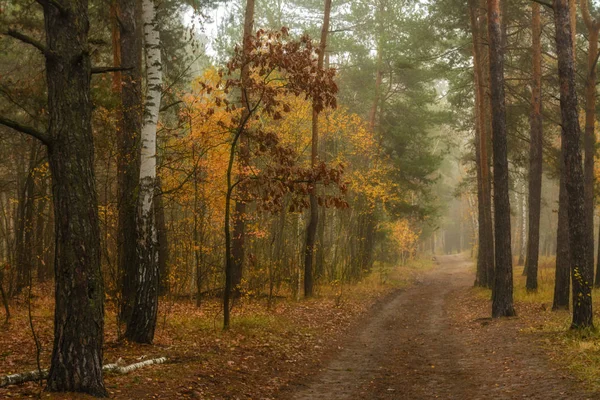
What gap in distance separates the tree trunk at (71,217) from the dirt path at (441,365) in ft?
10.7

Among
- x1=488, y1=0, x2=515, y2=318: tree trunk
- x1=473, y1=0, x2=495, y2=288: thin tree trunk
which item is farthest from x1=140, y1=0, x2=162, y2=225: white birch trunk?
x1=473, y1=0, x2=495, y2=288: thin tree trunk

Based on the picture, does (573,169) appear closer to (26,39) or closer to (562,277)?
(562,277)

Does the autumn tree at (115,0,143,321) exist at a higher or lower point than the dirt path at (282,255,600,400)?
higher

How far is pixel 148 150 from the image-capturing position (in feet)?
30.0

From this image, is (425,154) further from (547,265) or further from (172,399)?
(172,399)

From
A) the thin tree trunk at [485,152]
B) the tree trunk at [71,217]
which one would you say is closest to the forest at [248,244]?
the tree trunk at [71,217]

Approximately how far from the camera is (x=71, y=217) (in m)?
5.91

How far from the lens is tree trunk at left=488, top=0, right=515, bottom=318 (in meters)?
14.4

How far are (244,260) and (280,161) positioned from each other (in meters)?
8.80

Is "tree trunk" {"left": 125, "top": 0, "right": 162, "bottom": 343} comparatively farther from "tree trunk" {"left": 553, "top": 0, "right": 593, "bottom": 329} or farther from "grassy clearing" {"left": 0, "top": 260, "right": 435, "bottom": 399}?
"tree trunk" {"left": 553, "top": 0, "right": 593, "bottom": 329}

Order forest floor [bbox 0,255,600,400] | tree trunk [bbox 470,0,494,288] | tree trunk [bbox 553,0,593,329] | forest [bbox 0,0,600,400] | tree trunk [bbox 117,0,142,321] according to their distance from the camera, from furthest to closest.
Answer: tree trunk [bbox 470,0,494,288], tree trunk [bbox 553,0,593,329], tree trunk [bbox 117,0,142,321], forest floor [bbox 0,255,600,400], forest [bbox 0,0,600,400]

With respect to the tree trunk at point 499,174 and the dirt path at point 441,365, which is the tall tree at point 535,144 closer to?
the tree trunk at point 499,174

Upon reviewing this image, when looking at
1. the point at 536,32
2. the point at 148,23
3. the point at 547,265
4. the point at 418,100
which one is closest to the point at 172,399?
the point at 148,23

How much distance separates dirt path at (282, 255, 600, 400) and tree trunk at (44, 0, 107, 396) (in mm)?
3256
